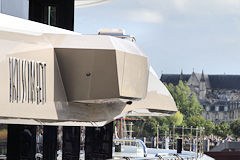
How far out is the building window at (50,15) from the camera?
11945 mm

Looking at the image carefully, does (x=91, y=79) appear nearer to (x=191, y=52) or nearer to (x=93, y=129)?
(x=93, y=129)

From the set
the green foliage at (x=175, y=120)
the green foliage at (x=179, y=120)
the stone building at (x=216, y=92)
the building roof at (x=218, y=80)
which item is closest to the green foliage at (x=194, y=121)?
the green foliage at (x=179, y=120)

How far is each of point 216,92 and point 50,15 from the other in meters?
153

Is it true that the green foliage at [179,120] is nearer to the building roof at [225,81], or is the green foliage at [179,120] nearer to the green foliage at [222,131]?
the green foliage at [222,131]

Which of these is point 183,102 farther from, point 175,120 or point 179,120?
point 175,120

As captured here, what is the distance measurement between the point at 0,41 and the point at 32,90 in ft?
1.50

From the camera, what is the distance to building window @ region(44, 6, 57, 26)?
11.9 m

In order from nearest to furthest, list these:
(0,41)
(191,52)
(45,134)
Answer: (0,41), (45,134), (191,52)

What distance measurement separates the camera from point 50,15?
1220cm

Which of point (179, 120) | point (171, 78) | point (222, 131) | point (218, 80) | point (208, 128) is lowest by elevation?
point (222, 131)

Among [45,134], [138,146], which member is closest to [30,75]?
[45,134]

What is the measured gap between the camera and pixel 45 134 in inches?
454

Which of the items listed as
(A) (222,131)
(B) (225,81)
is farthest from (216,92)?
(A) (222,131)

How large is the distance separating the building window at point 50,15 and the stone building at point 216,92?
476ft
